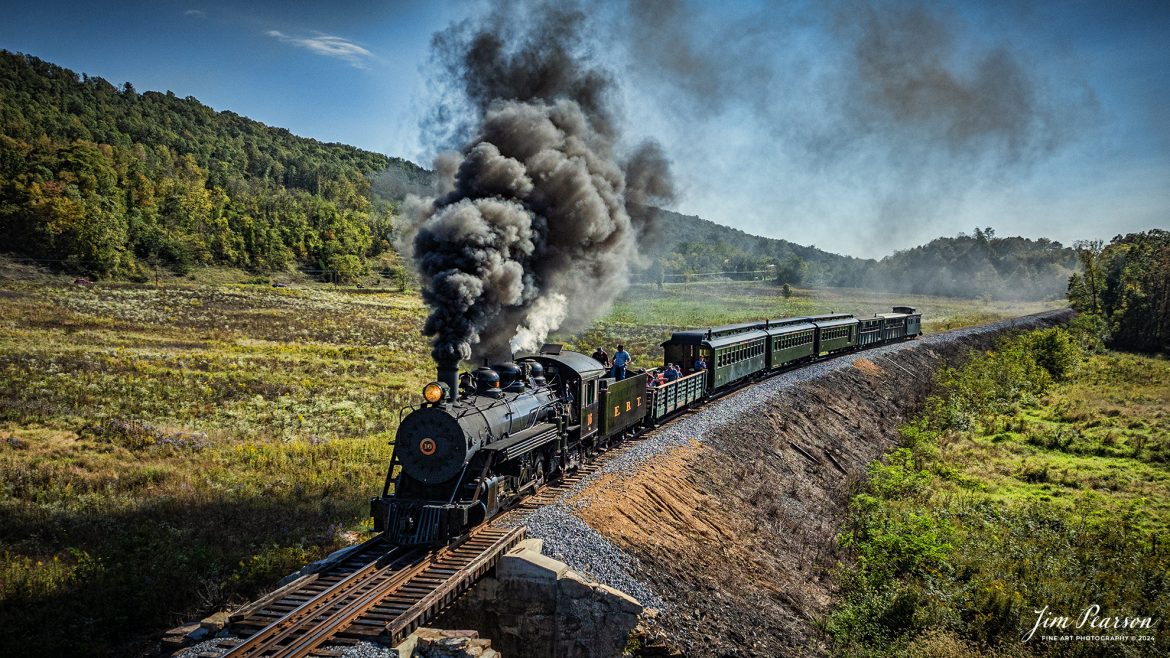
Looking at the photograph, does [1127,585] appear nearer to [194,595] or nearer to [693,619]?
[693,619]

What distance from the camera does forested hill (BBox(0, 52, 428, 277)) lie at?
7281 cm

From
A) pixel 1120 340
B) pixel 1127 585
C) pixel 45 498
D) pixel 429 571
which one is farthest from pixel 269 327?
pixel 1120 340

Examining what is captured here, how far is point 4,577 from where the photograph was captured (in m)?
11.5

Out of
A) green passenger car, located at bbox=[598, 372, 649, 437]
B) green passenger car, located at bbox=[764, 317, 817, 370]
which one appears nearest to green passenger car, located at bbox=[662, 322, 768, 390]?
green passenger car, located at bbox=[764, 317, 817, 370]

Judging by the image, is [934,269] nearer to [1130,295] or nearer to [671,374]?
[1130,295]

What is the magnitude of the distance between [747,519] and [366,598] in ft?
30.7

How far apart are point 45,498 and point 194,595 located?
611cm

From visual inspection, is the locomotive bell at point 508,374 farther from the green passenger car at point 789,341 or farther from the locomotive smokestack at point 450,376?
the green passenger car at point 789,341

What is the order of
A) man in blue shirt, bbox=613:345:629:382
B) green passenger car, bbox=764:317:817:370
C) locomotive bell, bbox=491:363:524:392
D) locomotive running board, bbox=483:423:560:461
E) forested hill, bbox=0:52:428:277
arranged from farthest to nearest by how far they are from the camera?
1. forested hill, bbox=0:52:428:277
2. green passenger car, bbox=764:317:817:370
3. man in blue shirt, bbox=613:345:629:382
4. locomotive bell, bbox=491:363:524:392
5. locomotive running board, bbox=483:423:560:461

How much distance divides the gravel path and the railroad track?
2.98 ft

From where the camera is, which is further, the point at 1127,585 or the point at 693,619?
the point at 1127,585

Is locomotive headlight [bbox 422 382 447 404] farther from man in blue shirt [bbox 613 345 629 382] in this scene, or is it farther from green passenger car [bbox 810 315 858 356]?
green passenger car [bbox 810 315 858 356]

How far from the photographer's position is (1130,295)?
67.4 m
